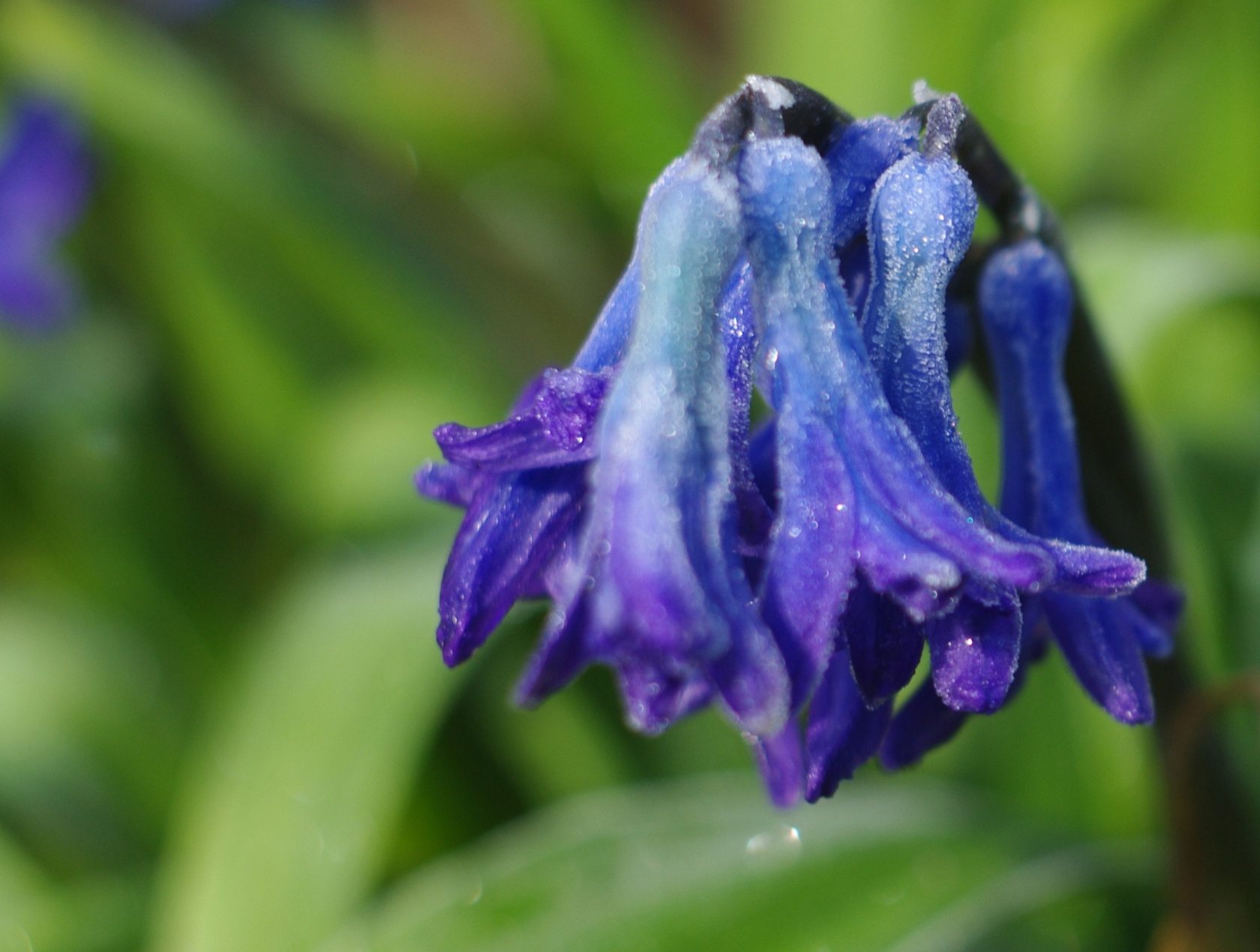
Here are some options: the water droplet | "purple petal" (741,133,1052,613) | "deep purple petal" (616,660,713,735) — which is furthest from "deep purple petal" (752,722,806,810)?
the water droplet

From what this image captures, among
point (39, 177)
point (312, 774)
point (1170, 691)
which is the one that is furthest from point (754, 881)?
point (39, 177)

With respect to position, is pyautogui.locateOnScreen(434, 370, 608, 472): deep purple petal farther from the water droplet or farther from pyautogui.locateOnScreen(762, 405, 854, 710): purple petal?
the water droplet

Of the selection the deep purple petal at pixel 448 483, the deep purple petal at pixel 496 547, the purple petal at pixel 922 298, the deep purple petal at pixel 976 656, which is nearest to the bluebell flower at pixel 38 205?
the deep purple petal at pixel 448 483

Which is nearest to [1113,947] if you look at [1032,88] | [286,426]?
[1032,88]

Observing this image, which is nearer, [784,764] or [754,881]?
[784,764]

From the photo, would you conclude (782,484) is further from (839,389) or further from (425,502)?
(425,502)

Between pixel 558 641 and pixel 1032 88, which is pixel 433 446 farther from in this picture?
pixel 558 641

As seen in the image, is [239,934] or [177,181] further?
[177,181]
